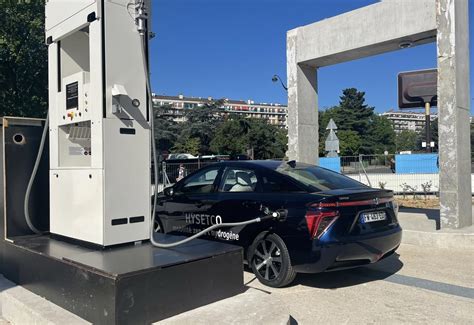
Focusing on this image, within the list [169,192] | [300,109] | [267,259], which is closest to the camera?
[267,259]

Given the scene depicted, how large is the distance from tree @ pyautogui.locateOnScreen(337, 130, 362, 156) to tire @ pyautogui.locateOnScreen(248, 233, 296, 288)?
83934mm

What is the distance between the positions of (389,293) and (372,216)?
2.91 ft

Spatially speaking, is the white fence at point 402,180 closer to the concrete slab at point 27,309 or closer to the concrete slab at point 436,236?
the concrete slab at point 436,236

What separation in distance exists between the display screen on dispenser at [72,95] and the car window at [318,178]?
2.69 metres

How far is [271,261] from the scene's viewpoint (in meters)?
5.12

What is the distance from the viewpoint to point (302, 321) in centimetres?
404

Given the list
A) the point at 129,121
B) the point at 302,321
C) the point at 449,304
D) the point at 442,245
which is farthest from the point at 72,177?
the point at 442,245

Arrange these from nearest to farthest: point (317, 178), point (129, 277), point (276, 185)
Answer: point (129, 277)
point (276, 185)
point (317, 178)

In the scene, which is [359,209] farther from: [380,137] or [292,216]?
[380,137]

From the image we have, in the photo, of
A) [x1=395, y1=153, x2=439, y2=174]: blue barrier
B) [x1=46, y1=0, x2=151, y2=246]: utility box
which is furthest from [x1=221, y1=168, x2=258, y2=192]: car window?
[x1=395, y1=153, x2=439, y2=174]: blue barrier

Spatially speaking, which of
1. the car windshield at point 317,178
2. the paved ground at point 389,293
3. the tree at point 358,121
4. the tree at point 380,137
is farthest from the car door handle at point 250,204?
the tree at point 380,137

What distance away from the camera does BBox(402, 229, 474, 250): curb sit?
7121mm

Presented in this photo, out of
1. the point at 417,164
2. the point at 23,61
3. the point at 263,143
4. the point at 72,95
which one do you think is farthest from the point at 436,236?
the point at 263,143

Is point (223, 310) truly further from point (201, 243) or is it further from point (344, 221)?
A: point (344, 221)
